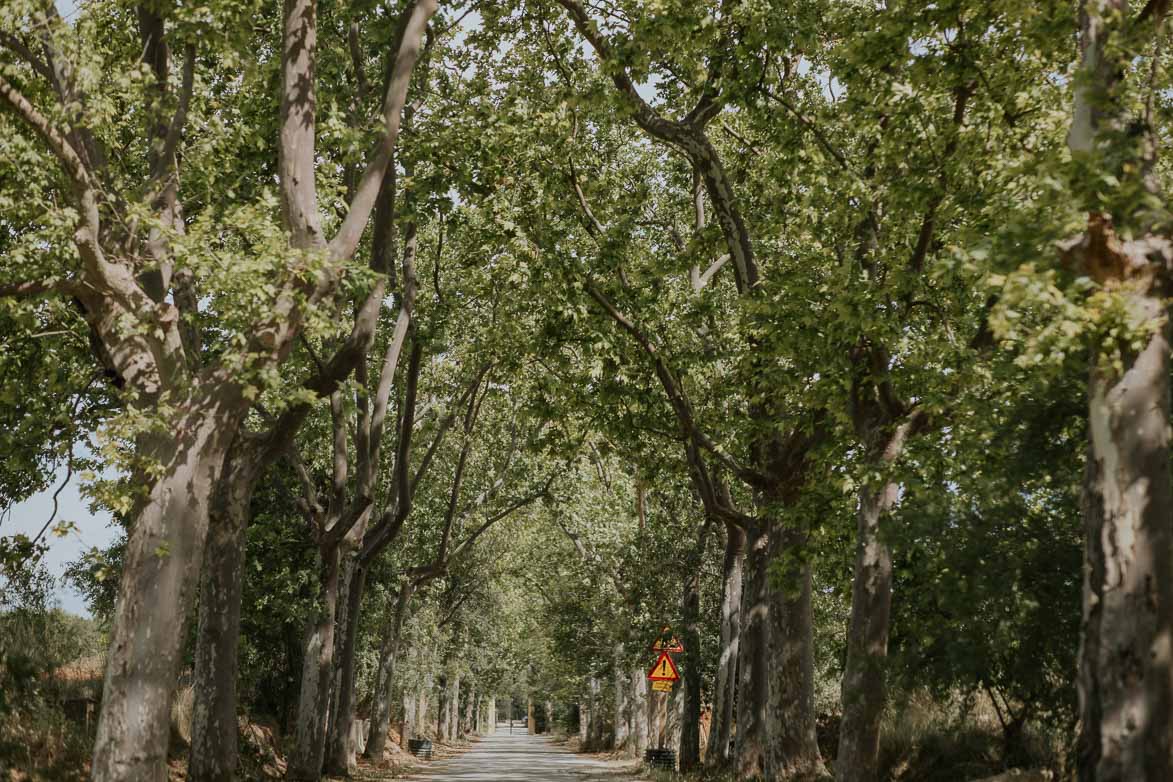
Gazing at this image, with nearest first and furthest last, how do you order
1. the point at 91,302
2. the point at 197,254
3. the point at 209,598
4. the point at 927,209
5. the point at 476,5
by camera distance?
1. the point at 197,254
2. the point at 91,302
3. the point at 927,209
4. the point at 209,598
5. the point at 476,5

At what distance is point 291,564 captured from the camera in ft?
87.4

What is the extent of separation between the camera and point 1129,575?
7.62 m

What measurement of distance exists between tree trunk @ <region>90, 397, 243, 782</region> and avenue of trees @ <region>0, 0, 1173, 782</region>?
4cm

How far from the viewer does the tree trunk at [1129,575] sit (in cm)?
739

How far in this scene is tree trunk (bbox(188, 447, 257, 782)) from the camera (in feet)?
49.8

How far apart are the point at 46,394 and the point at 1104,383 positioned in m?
12.4


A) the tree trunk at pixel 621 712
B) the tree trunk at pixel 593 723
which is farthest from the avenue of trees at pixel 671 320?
the tree trunk at pixel 593 723

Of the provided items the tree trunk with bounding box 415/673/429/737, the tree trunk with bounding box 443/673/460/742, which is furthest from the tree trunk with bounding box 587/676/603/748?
the tree trunk with bounding box 443/673/460/742

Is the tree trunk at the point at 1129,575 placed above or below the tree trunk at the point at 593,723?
above

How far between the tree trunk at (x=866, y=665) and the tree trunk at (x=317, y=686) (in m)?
10.7

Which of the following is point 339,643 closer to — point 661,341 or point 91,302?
point 661,341

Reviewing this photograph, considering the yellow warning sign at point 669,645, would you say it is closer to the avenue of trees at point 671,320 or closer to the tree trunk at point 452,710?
the avenue of trees at point 671,320

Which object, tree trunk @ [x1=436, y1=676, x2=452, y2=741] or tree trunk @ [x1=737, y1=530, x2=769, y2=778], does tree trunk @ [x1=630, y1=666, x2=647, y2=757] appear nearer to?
tree trunk @ [x1=737, y1=530, x2=769, y2=778]

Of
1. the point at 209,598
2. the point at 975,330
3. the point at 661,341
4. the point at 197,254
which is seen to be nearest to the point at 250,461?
the point at 209,598
